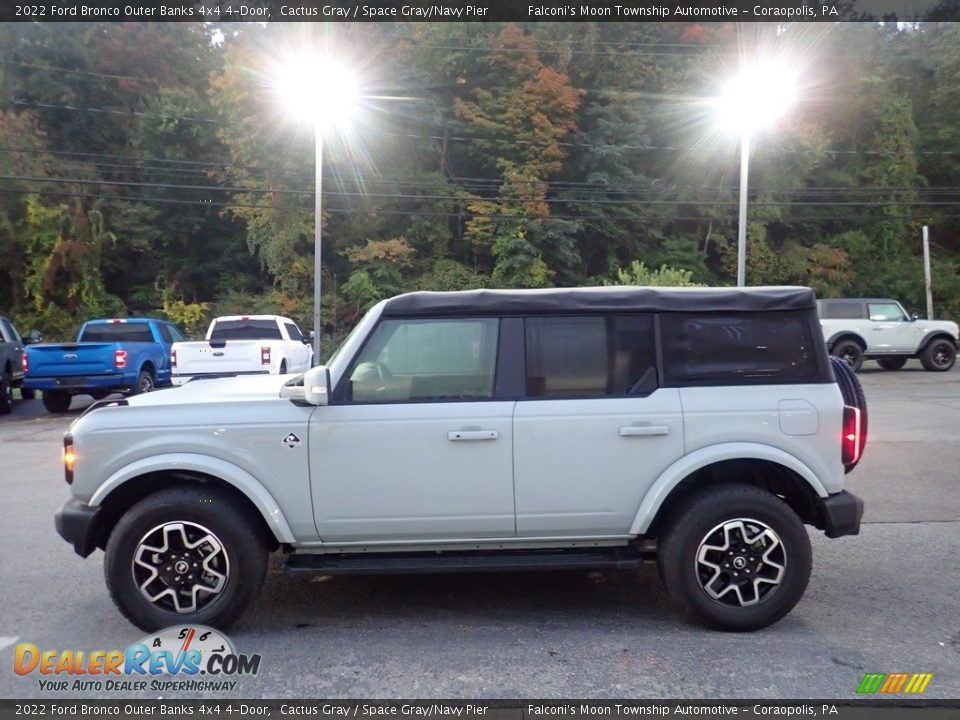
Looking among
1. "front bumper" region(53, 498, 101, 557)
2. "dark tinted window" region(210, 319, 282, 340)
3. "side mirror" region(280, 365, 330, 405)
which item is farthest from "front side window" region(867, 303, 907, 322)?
"front bumper" region(53, 498, 101, 557)

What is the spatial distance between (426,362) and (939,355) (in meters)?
21.7

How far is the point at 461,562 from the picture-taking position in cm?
446

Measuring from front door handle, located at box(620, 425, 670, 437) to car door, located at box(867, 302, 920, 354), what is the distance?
63.7 feet

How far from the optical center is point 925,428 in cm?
1176

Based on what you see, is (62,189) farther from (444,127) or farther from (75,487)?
(75,487)

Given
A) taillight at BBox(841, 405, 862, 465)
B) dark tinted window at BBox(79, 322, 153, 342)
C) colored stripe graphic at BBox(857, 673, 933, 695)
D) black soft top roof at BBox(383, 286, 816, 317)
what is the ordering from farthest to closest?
dark tinted window at BBox(79, 322, 153, 342) < black soft top roof at BBox(383, 286, 816, 317) < taillight at BBox(841, 405, 862, 465) < colored stripe graphic at BBox(857, 673, 933, 695)

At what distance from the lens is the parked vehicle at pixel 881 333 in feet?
69.9

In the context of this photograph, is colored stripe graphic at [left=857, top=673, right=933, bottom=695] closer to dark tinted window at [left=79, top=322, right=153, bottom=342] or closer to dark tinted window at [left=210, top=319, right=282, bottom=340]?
dark tinted window at [left=210, top=319, right=282, bottom=340]

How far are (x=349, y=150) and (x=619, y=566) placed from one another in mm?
32882

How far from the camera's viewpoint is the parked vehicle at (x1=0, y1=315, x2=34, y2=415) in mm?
15945

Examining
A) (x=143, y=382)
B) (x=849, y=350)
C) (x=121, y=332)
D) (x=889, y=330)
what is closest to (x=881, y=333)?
(x=889, y=330)

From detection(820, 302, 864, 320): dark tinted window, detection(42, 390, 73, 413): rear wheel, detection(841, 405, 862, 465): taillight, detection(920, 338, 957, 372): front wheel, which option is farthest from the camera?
detection(920, 338, 957, 372): front wheel

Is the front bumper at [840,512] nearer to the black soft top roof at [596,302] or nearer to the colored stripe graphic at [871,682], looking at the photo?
the colored stripe graphic at [871,682]

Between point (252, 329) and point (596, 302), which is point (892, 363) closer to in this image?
point (252, 329)
